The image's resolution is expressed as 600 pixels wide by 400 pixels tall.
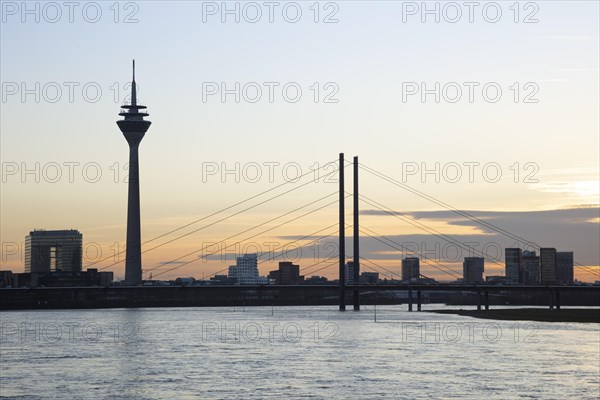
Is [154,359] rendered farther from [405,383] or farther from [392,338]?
[392,338]

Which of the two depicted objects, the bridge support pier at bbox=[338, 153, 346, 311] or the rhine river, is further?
the bridge support pier at bbox=[338, 153, 346, 311]

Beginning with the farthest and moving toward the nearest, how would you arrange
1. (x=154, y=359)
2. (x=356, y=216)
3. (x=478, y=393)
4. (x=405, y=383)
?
1. (x=356, y=216)
2. (x=154, y=359)
3. (x=405, y=383)
4. (x=478, y=393)

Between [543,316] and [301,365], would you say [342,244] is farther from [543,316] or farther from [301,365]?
[301,365]

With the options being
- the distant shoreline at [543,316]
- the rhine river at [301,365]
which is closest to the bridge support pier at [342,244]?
the distant shoreline at [543,316]

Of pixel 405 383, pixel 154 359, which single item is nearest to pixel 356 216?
pixel 154 359

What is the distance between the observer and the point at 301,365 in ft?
181

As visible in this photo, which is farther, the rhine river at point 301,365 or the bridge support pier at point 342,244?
the bridge support pier at point 342,244

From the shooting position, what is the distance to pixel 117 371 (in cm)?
5219

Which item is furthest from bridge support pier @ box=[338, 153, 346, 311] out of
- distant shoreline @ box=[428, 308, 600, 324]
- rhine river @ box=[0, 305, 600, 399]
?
rhine river @ box=[0, 305, 600, 399]

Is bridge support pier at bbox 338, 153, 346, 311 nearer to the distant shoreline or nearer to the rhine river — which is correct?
the distant shoreline

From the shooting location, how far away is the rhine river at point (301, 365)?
43344 mm

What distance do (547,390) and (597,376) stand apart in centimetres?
744

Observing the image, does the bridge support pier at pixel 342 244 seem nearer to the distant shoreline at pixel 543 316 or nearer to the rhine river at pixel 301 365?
the distant shoreline at pixel 543 316

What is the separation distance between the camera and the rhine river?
43344 millimetres
